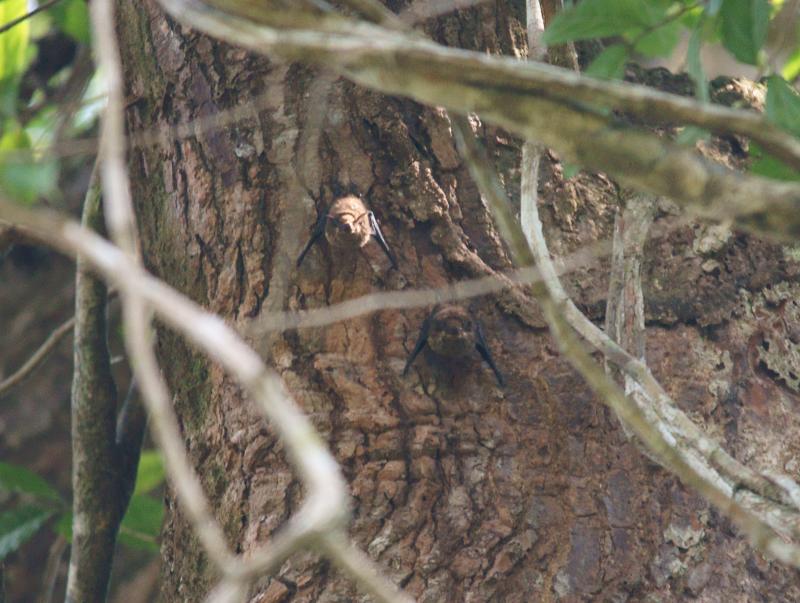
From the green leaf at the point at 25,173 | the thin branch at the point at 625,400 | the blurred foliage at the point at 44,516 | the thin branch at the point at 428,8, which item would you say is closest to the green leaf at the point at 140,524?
the blurred foliage at the point at 44,516

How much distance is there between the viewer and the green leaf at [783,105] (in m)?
1.69

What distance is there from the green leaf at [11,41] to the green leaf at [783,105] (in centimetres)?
213

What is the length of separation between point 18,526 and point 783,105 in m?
2.30

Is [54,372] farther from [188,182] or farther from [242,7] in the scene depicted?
[242,7]

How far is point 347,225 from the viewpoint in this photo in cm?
178

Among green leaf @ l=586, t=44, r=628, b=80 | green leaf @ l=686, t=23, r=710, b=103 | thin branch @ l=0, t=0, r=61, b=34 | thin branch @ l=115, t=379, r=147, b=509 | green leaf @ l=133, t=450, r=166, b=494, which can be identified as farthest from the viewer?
green leaf @ l=133, t=450, r=166, b=494

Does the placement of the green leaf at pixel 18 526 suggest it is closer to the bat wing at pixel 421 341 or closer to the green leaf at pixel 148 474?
the green leaf at pixel 148 474

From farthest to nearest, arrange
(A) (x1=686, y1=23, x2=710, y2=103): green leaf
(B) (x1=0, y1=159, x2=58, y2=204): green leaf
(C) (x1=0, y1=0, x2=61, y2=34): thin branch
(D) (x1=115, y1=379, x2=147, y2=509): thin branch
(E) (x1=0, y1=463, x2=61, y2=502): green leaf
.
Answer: (E) (x1=0, y1=463, x2=61, y2=502): green leaf → (D) (x1=115, y1=379, x2=147, y2=509): thin branch → (C) (x1=0, y1=0, x2=61, y2=34): thin branch → (B) (x1=0, y1=159, x2=58, y2=204): green leaf → (A) (x1=686, y1=23, x2=710, y2=103): green leaf

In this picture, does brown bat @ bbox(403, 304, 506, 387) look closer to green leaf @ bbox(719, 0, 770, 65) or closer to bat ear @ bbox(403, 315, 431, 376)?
→ bat ear @ bbox(403, 315, 431, 376)

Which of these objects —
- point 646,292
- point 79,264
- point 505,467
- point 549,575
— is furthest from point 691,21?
point 79,264

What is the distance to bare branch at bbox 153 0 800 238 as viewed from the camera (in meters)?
1.09

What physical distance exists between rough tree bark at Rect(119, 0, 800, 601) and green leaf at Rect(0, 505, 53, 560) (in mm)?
1097

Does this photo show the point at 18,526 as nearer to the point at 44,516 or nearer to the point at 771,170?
the point at 44,516

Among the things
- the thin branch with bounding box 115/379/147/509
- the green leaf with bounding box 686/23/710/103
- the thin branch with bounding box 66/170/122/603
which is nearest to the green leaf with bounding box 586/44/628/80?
the green leaf with bounding box 686/23/710/103
